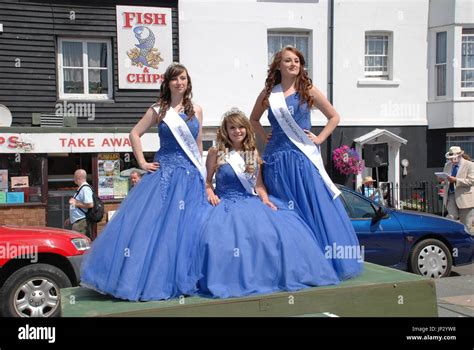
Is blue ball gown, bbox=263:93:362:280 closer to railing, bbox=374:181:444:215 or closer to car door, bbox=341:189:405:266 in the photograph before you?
car door, bbox=341:189:405:266

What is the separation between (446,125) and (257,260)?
505 inches

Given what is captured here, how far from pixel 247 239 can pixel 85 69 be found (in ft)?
34.7

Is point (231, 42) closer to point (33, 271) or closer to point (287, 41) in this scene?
point (287, 41)

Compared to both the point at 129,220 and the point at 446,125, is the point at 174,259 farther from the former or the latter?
the point at 446,125

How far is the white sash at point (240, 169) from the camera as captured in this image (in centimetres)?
405

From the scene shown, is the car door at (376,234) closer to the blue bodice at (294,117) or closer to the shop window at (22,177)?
the blue bodice at (294,117)

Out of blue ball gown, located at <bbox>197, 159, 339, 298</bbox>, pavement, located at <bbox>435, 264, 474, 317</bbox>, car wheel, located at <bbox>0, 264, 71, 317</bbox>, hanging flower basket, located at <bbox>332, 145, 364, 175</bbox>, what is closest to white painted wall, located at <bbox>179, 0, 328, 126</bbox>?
hanging flower basket, located at <bbox>332, 145, 364, 175</bbox>

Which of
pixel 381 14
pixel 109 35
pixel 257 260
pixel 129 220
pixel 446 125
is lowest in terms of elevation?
pixel 257 260

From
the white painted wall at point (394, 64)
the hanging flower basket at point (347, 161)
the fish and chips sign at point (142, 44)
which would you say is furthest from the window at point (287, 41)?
the fish and chips sign at point (142, 44)

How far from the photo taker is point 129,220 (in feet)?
12.1

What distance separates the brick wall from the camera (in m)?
10.9

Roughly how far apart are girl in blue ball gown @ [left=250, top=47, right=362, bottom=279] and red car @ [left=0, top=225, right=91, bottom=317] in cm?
309
